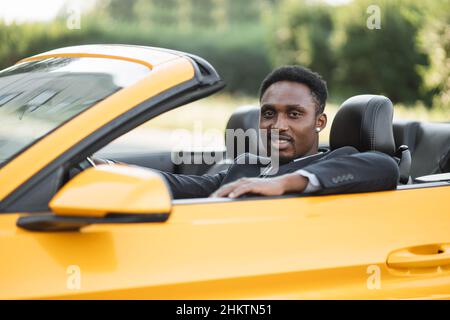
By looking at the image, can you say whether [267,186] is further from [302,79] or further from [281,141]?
[302,79]

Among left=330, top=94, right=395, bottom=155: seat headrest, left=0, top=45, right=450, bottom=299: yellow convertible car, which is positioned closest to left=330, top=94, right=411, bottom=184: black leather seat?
left=330, top=94, right=395, bottom=155: seat headrest

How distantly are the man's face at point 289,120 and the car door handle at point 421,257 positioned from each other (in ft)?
2.43

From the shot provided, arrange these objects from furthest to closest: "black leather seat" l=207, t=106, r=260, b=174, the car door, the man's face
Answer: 1. "black leather seat" l=207, t=106, r=260, b=174
2. the man's face
3. the car door

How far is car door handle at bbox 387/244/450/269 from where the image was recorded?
2.26m

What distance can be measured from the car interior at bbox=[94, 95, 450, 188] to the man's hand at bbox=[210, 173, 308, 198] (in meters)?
0.72

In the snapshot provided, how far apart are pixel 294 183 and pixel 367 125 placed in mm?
753

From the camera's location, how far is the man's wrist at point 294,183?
2.30 meters

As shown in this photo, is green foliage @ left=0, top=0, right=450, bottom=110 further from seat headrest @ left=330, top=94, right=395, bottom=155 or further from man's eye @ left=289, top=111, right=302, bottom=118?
man's eye @ left=289, top=111, right=302, bottom=118

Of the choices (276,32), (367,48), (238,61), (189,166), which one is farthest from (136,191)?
(238,61)

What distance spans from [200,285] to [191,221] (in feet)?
0.64

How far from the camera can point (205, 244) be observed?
2.06m

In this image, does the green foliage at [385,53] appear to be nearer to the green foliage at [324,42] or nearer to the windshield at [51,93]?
the green foliage at [324,42]

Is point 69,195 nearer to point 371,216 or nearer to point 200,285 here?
point 200,285

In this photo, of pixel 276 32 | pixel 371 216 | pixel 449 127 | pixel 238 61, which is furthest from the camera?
pixel 238 61
